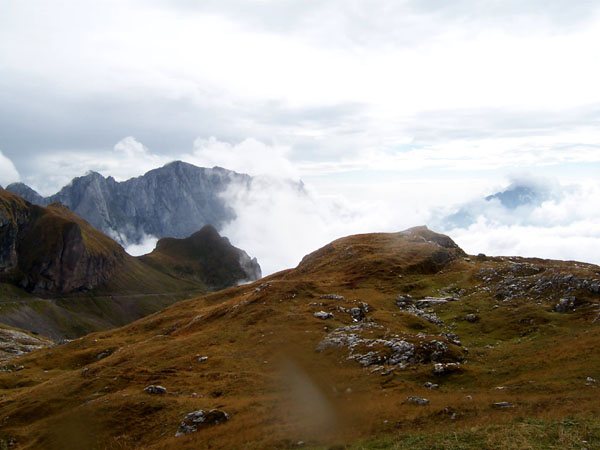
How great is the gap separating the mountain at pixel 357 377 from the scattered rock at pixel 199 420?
13cm

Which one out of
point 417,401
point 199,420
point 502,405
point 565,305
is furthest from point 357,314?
point 502,405

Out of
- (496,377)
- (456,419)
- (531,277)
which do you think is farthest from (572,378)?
(531,277)

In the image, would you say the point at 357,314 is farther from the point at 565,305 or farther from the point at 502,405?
the point at 502,405

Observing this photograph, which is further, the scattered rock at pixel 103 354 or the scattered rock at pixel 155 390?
the scattered rock at pixel 103 354

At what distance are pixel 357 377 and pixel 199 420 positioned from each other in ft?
57.7

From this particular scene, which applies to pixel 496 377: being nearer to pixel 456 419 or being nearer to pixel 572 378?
pixel 572 378

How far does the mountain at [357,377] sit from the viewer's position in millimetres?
31719

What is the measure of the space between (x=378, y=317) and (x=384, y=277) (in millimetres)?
30961

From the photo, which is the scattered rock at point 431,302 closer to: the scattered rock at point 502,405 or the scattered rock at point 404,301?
the scattered rock at point 404,301

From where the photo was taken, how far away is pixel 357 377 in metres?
46.3

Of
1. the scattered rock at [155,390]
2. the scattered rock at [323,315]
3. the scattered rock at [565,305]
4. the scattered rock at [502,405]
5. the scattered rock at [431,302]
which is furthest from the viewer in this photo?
the scattered rock at [431,302]

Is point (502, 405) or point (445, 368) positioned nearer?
point (502, 405)

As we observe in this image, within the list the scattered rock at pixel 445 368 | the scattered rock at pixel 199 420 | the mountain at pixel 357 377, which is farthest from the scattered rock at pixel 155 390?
the scattered rock at pixel 445 368

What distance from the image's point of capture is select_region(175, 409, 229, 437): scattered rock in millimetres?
39156
